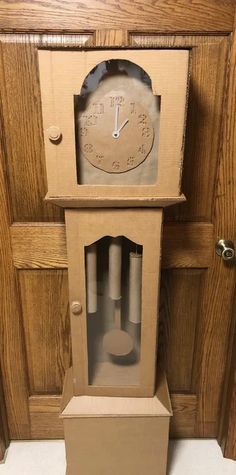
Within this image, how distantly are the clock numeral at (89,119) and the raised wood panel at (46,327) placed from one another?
1.85ft

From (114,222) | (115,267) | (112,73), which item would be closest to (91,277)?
(115,267)

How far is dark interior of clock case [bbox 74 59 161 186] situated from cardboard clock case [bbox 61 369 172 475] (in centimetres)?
72

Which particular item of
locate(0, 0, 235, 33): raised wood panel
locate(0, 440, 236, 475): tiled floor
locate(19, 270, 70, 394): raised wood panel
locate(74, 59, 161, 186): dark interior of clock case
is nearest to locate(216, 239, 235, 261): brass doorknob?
locate(74, 59, 161, 186): dark interior of clock case

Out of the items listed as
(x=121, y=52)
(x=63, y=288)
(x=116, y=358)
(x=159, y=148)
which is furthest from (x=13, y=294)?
(x=121, y=52)

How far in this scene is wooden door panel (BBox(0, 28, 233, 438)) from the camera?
1116 mm

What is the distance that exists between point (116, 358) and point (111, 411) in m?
0.16

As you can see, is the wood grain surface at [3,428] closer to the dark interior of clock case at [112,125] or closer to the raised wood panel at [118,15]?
the dark interior of clock case at [112,125]

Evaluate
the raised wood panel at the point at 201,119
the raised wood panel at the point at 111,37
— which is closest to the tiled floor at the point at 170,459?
the raised wood panel at the point at 201,119

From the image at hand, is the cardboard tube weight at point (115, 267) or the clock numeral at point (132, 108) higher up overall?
the clock numeral at point (132, 108)

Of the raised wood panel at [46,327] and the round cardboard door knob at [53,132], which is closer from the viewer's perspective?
the round cardboard door knob at [53,132]

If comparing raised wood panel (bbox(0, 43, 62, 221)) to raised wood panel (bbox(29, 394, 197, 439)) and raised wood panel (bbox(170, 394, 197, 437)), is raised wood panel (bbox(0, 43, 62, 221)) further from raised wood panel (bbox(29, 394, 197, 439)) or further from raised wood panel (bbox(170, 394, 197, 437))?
raised wood panel (bbox(170, 394, 197, 437))

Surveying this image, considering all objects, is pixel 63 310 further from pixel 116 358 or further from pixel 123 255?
pixel 123 255

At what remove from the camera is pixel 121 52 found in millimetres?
866

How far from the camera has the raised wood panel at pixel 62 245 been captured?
1.28 metres
